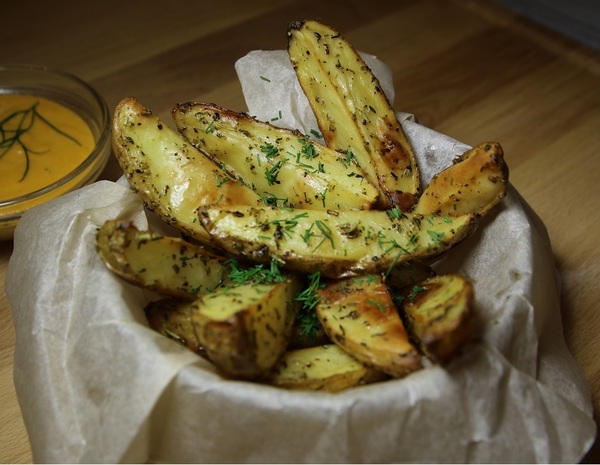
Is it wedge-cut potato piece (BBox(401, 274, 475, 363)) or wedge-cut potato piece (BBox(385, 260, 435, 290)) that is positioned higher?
wedge-cut potato piece (BBox(401, 274, 475, 363))

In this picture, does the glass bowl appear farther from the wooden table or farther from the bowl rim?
the wooden table

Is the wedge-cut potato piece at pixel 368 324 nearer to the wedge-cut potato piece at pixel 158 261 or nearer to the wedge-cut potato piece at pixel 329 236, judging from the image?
the wedge-cut potato piece at pixel 329 236

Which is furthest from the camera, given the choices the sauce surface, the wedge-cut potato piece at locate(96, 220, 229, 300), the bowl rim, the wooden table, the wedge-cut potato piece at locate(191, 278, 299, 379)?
the wooden table

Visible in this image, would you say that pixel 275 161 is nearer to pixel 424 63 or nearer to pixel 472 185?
pixel 472 185

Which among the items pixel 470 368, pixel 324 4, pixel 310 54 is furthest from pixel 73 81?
pixel 470 368

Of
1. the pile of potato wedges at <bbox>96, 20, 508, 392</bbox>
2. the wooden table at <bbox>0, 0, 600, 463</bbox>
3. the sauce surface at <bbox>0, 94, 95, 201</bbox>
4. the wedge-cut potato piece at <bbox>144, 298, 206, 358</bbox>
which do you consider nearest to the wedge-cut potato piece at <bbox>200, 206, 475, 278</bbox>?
the pile of potato wedges at <bbox>96, 20, 508, 392</bbox>

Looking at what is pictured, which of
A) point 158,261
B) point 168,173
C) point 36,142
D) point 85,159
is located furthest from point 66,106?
point 158,261

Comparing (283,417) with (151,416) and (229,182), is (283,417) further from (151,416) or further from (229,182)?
(229,182)
